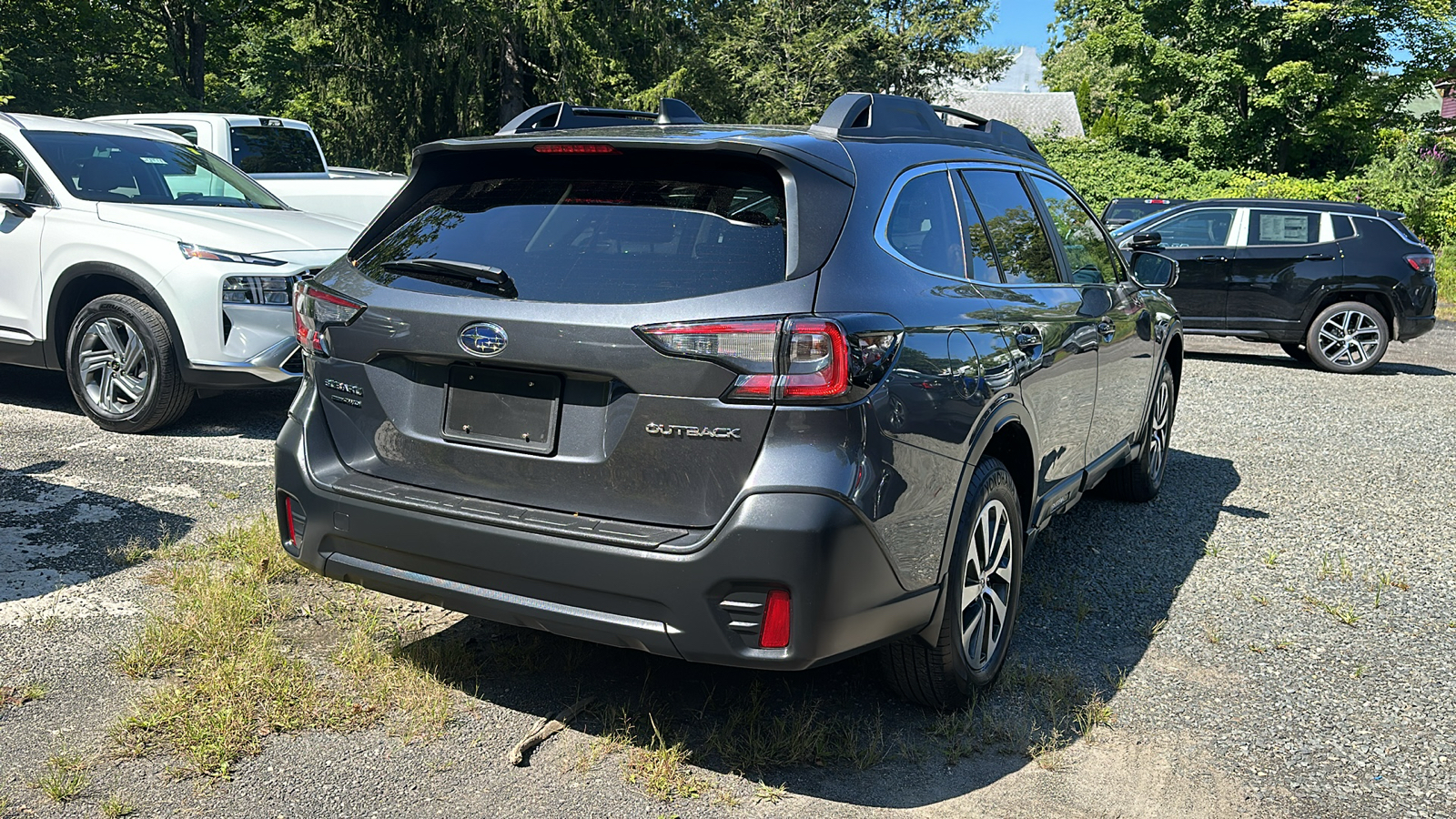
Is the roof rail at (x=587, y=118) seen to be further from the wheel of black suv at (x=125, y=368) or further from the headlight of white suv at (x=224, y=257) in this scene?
the wheel of black suv at (x=125, y=368)

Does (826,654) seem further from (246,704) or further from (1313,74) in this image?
(1313,74)

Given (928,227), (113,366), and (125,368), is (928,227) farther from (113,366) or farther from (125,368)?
(113,366)

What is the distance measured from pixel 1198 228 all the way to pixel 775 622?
11.9 m

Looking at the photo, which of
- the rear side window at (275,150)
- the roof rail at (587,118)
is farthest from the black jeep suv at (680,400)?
the rear side window at (275,150)

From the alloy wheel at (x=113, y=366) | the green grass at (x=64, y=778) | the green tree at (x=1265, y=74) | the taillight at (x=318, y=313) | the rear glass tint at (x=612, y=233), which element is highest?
the green tree at (x=1265, y=74)

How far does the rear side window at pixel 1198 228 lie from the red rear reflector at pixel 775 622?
11.6 m

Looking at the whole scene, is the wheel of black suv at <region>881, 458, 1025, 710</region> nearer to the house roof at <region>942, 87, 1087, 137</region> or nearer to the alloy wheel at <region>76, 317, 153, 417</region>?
the alloy wheel at <region>76, 317, 153, 417</region>

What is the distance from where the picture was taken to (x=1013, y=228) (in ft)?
14.5

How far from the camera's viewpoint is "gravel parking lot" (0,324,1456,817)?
3.21 meters

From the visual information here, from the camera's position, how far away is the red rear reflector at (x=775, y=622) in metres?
2.90

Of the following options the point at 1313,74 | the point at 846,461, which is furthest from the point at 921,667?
the point at 1313,74

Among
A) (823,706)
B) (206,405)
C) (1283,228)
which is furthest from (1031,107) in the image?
(823,706)

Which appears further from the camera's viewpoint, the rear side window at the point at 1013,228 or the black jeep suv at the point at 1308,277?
the black jeep suv at the point at 1308,277

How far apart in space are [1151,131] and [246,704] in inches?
1378
